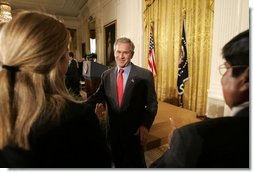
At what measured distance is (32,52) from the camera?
0.63 metres

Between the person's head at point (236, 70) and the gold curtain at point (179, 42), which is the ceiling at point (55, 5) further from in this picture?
the person's head at point (236, 70)

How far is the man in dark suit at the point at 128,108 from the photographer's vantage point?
64.9 inches

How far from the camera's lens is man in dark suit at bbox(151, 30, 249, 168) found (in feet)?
2.16

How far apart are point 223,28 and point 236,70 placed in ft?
5.58

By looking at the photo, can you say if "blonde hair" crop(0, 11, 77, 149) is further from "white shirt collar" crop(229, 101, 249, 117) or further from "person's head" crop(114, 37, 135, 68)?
"person's head" crop(114, 37, 135, 68)

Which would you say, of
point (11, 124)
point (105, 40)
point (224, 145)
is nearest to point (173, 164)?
point (224, 145)

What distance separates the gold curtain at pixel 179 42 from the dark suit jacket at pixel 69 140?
3.03 meters

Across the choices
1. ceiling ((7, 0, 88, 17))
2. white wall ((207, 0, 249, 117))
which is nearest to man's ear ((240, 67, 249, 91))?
white wall ((207, 0, 249, 117))

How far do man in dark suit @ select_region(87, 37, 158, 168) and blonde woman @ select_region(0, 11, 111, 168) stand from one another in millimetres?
949

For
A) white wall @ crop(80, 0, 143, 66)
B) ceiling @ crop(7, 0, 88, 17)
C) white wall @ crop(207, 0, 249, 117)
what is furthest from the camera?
ceiling @ crop(7, 0, 88, 17)

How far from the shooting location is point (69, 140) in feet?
2.26

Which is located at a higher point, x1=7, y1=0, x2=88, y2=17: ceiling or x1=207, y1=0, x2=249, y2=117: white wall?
x1=7, y1=0, x2=88, y2=17: ceiling

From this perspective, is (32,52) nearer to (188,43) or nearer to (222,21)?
(222,21)

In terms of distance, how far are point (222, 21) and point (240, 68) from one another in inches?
68.4
